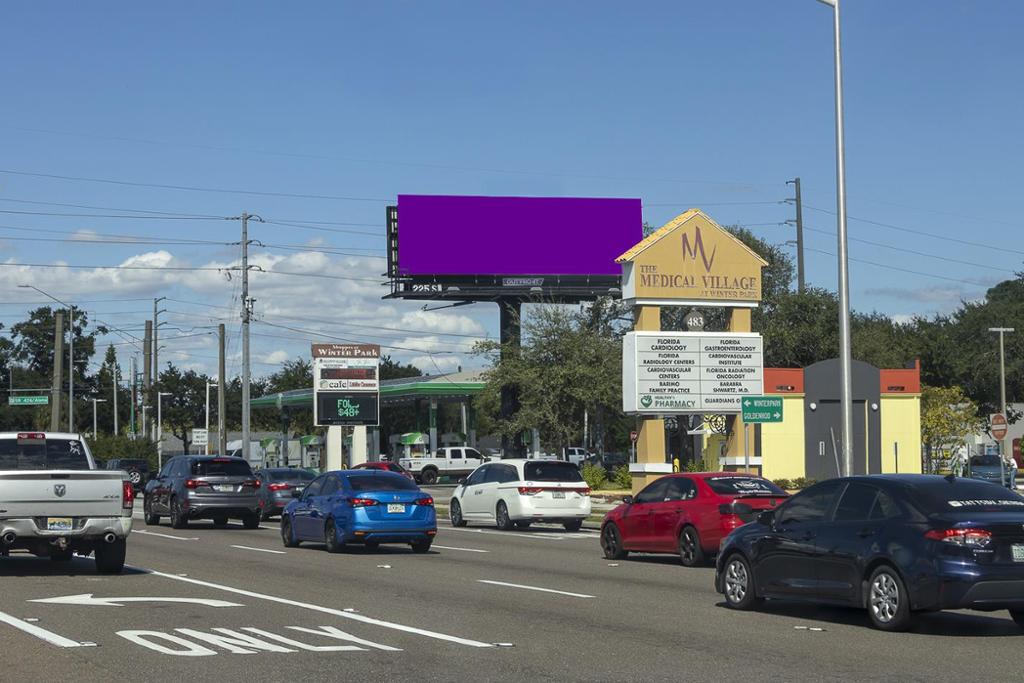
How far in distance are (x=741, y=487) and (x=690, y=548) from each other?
48.2 inches

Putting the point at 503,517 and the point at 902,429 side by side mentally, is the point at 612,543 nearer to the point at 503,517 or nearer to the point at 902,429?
the point at 503,517

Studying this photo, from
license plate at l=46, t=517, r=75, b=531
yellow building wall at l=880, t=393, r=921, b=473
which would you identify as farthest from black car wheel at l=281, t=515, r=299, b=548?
yellow building wall at l=880, t=393, r=921, b=473

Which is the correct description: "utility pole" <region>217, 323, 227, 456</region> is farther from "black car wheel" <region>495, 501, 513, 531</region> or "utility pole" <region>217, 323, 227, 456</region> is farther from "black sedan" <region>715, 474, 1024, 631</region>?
"black sedan" <region>715, 474, 1024, 631</region>

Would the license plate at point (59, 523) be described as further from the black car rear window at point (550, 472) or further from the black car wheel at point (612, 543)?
the black car rear window at point (550, 472)

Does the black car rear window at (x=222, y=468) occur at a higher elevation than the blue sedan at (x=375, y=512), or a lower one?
higher

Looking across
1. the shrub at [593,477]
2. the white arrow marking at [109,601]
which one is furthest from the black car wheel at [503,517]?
the shrub at [593,477]

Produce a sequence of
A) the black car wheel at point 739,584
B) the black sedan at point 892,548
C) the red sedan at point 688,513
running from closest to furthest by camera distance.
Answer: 1. the black sedan at point 892,548
2. the black car wheel at point 739,584
3. the red sedan at point 688,513

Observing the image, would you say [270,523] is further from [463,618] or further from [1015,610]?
[1015,610]

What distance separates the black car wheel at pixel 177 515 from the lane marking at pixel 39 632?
19.1 meters

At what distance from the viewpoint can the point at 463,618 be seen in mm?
14711

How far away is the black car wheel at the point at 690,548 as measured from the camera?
21.5 meters

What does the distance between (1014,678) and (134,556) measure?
1694cm

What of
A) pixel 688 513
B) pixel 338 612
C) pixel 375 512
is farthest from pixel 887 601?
pixel 375 512

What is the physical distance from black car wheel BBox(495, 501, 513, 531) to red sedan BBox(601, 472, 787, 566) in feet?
27.5
